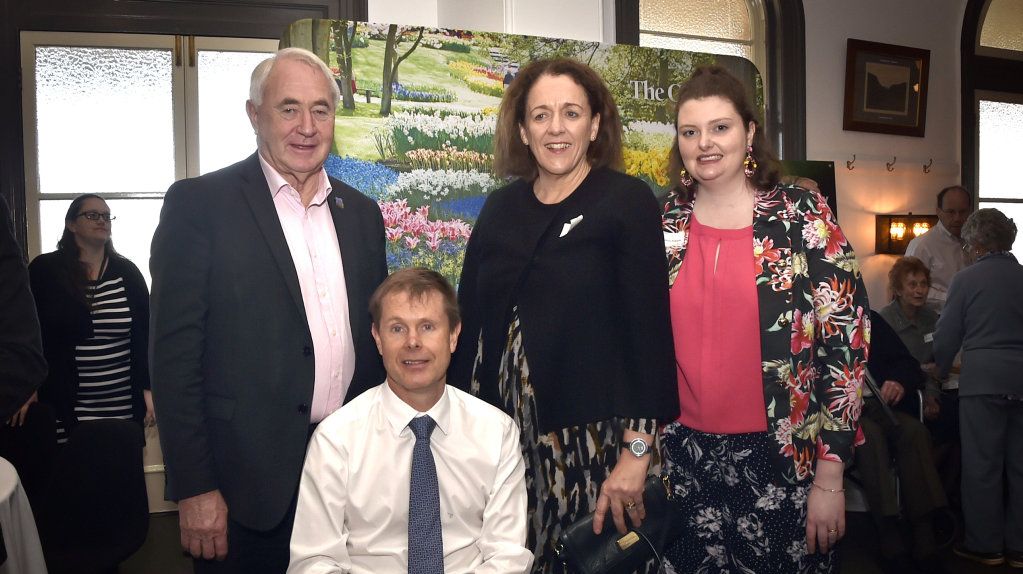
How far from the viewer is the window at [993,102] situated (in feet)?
20.2

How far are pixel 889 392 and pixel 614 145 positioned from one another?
2.77m

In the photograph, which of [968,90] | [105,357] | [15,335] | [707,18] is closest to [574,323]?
[15,335]

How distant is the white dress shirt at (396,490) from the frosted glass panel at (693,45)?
4033 mm

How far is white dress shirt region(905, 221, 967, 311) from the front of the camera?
534cm

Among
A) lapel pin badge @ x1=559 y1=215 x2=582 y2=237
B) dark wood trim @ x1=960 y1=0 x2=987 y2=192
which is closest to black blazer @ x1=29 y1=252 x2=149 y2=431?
lapel pin badge @ x1=559 y1=215 x2=582 y2=237

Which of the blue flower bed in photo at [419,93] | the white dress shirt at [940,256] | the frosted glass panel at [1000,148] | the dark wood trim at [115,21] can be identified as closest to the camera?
the blue flower bed in photo at [419,93]

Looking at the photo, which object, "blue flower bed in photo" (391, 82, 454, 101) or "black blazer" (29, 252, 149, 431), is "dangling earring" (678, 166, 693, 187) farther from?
"black blazer" (29, 252, 149, 431)

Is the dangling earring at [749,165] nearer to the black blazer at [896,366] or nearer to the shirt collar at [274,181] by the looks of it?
the shirt collar at [274,181]

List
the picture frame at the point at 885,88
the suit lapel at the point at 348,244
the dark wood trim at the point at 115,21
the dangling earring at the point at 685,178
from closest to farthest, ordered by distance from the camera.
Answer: the suit lapel at the point at 348,244 < the dangling earring at the point at 685,178 < the dark wood trim at the point at 115,21 < the picture frame at the point at 885,88

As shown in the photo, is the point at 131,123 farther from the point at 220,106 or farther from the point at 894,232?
the point at 894,232

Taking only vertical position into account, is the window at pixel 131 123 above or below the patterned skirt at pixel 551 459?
above

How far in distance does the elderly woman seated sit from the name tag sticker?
2412 millimetres

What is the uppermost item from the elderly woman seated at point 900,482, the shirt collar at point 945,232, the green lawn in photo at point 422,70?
the green lawn in photo at point 422,70

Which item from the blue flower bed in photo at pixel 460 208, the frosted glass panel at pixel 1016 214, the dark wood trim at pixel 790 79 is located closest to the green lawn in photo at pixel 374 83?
the blue flower bed in photo at pixel 460 208
